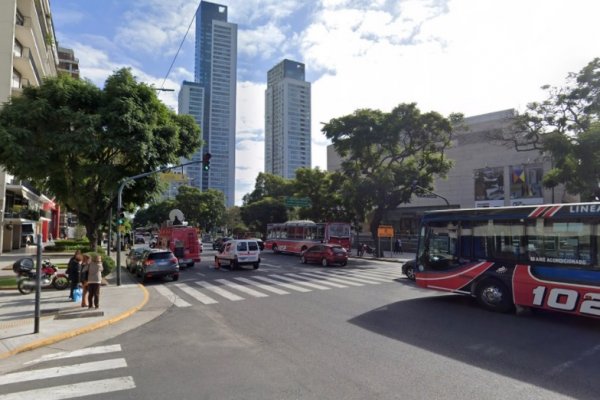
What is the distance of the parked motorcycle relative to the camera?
15.4 meters

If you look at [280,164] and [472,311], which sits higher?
[280,164]

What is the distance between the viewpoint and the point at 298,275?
21.7m

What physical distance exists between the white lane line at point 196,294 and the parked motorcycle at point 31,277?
4424 mm

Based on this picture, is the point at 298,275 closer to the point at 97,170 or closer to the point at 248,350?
the point at 97,170

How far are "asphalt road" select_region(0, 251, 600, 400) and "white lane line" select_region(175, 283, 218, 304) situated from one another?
0.91 meters

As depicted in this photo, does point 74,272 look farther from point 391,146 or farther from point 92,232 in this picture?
point 391,146

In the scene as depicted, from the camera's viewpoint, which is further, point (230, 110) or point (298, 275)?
point (230, 110)

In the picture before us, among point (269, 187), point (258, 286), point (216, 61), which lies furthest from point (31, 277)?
point (269, 187)

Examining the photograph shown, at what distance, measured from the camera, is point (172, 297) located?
15352mm

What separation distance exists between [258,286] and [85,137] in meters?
9.65

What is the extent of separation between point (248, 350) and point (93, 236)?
54.6ft

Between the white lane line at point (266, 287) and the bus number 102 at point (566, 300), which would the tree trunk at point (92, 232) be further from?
the bus number 102 at point (566, 300)

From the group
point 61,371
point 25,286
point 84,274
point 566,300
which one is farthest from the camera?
point 25,286

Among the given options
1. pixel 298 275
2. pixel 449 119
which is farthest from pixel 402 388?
pixel 449 119
